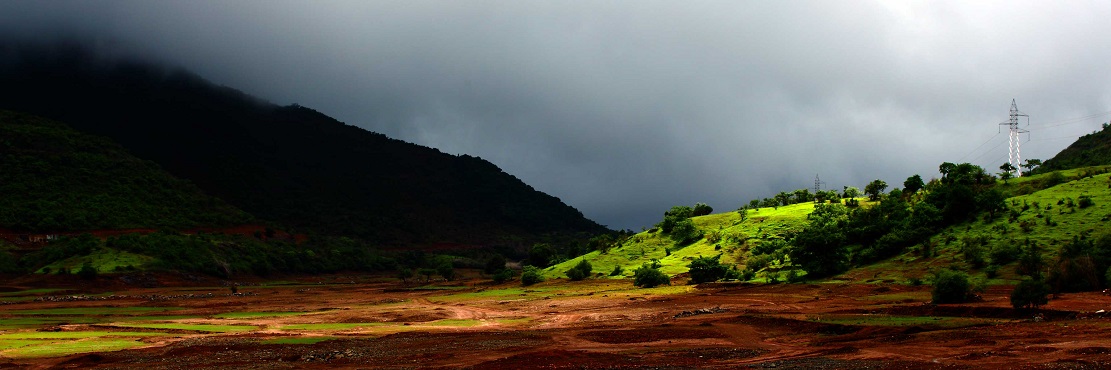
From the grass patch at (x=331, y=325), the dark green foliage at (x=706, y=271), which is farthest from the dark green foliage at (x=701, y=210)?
the grass patch at (x=331, y=325)

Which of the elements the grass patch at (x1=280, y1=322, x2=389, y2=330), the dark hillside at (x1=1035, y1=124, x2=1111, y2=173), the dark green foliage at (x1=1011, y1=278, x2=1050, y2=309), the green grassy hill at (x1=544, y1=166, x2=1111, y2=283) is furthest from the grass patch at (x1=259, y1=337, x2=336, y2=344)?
the dark hillside at (x1=1035, y1=124, x2=1111, y2=173)

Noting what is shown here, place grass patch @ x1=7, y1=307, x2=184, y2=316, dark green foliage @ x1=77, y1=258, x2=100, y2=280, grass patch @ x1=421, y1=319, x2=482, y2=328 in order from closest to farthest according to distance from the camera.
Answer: grass patch @ x1=421, y1=319, x2=482, y2=328 < grass patch @ x1=7, y1=307, x2=184, y2=316 < dark green foliage @ x1=77, y1=258, x2=100, y2=280

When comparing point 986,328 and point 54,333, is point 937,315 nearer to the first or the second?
point 986,328

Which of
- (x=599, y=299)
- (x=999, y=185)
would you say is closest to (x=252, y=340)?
(x=599, y=299)

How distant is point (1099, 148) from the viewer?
110875 mm

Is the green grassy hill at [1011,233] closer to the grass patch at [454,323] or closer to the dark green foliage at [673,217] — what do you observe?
the dark green foliage at [673,217]

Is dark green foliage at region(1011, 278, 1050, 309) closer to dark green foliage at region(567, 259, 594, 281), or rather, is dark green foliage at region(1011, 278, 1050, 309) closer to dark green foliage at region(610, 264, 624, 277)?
dark green foliage at region(610, 264, 624, 277)

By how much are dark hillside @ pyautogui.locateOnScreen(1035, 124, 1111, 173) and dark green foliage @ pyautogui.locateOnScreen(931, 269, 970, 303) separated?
6681 centimetres

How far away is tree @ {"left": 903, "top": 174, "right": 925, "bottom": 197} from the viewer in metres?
83.1

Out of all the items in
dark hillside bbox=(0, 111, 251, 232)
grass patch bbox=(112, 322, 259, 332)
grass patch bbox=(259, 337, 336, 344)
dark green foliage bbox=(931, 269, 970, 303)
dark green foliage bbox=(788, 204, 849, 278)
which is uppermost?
dark hillside bbox=(0, 111, 251, 232)

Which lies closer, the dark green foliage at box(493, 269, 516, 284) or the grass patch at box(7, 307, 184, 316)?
the grass patch at box(7, 307, 184, 316)

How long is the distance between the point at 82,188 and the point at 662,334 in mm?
119921

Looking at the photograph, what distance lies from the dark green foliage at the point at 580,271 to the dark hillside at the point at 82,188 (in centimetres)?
7176

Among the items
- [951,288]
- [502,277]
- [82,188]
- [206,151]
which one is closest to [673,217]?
[502,277]
